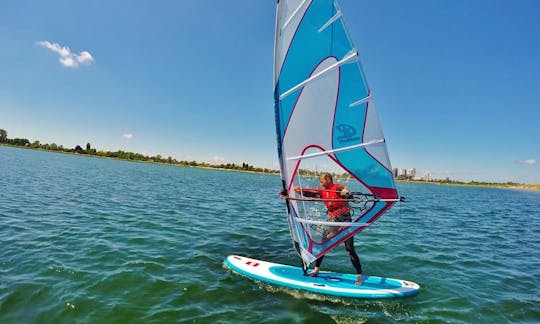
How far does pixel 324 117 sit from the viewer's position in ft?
24.4

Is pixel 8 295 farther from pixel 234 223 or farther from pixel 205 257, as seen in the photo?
pixel 234 223

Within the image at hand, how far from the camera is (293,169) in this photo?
7.49 m

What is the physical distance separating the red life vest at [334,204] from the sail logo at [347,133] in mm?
1154

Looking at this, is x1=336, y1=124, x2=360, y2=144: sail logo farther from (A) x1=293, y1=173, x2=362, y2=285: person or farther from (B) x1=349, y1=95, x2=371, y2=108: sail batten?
(A) x1=293, y1=173, x2=362, y2=285: person

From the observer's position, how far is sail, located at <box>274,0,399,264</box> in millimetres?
7039

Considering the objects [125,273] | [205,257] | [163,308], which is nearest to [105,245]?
[125,273]

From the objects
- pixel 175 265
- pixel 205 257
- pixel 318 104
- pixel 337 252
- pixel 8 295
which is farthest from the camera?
pixel 337 252

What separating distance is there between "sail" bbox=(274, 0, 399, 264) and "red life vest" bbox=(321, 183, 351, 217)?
0.18 meters

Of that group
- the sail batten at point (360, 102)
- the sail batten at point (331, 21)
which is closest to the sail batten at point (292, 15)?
the sail batten at point (331, 21)

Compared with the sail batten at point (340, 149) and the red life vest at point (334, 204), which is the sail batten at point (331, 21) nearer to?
the sail batten at point (340, 149)

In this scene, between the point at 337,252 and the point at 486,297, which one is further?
the point at 337,252

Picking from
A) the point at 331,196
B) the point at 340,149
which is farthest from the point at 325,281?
the point at 340,149

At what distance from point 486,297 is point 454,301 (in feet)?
3.77

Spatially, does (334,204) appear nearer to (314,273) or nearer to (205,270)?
(314,273)
